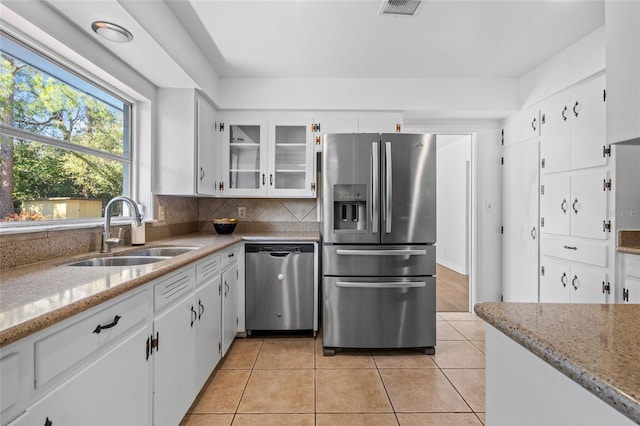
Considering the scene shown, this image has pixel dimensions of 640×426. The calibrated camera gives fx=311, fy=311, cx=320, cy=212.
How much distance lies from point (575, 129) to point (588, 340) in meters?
2.63

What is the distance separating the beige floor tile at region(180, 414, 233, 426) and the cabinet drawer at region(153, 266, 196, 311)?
0.74 metres

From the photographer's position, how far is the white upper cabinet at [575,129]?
2332 mm

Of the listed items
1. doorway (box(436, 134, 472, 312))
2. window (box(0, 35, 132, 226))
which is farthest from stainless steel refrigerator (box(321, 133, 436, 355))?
doorway (box(436, 134, 472, 312))

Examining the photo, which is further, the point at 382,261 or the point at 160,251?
the point at 382,261

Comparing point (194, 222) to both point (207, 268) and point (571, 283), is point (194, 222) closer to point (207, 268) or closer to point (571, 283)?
point (207, 268)

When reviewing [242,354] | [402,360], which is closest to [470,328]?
[402,360]

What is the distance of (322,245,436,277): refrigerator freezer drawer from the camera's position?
2.61 meters

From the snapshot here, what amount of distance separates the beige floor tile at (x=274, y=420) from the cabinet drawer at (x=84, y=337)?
940 millimetres

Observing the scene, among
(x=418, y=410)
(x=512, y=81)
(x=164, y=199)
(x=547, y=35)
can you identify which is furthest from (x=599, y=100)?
(x=164, y=199)

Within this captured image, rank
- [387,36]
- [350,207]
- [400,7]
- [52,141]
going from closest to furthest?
[52,141]
[400,7]
[387,36]
[350,207]

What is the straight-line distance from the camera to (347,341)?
260 centimetres

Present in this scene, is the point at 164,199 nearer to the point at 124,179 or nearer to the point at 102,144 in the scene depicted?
the point at 124,179

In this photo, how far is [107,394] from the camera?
1.07m

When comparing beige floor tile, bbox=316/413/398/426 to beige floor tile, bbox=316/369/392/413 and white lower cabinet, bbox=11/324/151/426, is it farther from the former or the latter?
white lower cabinet, bbox=11/324/151/426
